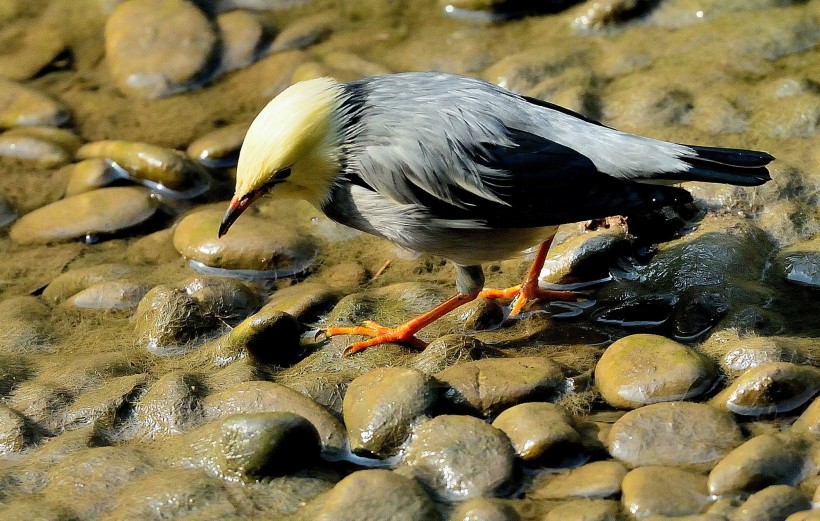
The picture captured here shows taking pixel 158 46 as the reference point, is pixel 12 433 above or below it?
below

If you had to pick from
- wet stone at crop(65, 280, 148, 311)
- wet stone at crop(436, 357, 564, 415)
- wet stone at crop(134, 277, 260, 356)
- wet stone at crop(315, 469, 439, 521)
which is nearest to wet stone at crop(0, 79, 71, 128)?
wet stone at crop(65, 280, 148, 311)

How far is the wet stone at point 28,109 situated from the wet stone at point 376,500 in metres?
5.50

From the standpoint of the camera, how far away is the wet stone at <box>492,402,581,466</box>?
4156 mm

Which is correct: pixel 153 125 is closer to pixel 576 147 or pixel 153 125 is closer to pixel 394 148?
pixel 394 148

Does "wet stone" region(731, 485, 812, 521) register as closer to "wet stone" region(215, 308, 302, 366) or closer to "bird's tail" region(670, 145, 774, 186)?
"bird's tail" region(670, 145, 774, 186)

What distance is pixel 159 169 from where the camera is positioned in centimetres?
725

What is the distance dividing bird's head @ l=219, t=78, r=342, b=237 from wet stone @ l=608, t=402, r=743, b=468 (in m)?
2.16

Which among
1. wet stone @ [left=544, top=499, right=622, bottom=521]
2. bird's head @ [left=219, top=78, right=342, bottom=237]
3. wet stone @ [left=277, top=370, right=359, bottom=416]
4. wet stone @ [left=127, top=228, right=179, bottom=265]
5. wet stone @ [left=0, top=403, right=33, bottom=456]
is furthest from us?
wet stone @ [left=127, top=228, right=179, bottom=265]

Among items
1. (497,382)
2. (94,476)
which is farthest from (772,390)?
(94,476)

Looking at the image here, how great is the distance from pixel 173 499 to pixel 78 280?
8.41 ft

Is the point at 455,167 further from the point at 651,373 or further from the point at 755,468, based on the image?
the point at 755,468

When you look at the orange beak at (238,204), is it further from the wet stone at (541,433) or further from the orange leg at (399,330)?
the wet stone at (541,433)

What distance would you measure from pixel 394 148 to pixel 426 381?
1378mm

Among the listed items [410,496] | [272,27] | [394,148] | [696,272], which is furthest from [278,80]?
[410,496]
